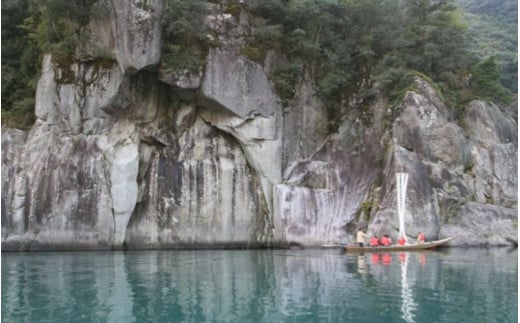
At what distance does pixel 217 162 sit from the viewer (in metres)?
30.0

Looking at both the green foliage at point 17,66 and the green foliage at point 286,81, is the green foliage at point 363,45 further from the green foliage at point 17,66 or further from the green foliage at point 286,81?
the green foliage at point 17,66

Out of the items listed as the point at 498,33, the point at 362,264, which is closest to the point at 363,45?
the point at 362,264

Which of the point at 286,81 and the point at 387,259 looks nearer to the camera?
the point at 387,259

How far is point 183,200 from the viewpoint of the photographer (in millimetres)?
29078

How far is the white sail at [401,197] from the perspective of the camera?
2629 cm

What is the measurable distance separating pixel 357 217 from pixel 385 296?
53.4ft

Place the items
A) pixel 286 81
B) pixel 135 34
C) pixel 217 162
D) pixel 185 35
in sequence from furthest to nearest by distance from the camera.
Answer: pixel 286 81
pixel 217 162
pixel 185 35
pixel 135 34

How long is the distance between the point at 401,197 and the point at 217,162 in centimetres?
922

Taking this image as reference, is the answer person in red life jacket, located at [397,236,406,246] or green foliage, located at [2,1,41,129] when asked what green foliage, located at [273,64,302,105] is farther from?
green foliage, located at [2,1,41,129]

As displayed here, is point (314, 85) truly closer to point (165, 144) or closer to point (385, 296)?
point (165, 144)

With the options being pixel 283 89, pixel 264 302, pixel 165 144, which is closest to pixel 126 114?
pixel 165 144

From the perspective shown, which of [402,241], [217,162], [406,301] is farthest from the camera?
[217,162]

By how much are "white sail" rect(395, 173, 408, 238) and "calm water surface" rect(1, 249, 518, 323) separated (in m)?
4.72

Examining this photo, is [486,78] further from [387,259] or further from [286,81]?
[387,259]
